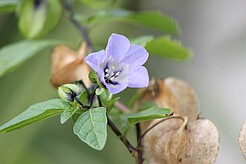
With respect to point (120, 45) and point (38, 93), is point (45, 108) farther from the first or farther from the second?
point (38, 93)

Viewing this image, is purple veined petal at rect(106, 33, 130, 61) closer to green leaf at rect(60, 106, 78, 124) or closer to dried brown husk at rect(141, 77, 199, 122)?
green leaf at rect(60, 106, 78, 124)

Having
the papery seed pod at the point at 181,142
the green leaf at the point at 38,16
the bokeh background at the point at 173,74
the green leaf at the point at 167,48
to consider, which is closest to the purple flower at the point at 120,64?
the papery seed pod at the point at 181,142

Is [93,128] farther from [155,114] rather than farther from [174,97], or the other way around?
[174,97]

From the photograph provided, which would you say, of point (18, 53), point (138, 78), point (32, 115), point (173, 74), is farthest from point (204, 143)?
point (173, 74)

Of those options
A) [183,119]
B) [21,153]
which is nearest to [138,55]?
[183,119]

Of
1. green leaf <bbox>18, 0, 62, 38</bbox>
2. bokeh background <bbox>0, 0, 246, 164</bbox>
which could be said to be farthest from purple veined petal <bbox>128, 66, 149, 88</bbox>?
bokeh background <bbox>0, 0, 246, 164</bbox>

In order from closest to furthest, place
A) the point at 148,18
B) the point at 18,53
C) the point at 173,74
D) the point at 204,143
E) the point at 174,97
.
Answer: the point at 204,143
the point at 174,97
the point at 18,53
the point at 148,18
the point at 173,74
